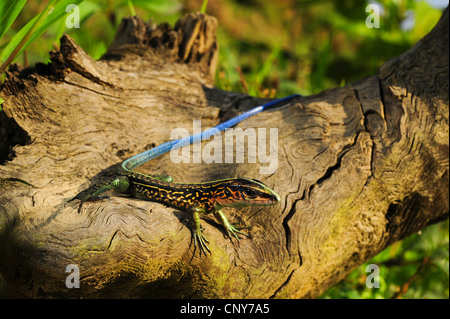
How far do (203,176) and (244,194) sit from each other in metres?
0.79

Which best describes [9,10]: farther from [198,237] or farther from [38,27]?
[198,237]

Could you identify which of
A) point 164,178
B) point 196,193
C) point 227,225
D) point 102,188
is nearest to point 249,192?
point 227,225

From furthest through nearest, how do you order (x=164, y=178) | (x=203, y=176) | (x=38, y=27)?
(x=203, y=176), (x=164, y=178), (x=38, y=27)

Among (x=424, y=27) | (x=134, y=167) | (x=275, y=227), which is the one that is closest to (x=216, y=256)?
(x=275, y=227)

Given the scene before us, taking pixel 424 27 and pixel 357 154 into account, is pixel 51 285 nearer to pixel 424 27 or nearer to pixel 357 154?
pixel 357 154

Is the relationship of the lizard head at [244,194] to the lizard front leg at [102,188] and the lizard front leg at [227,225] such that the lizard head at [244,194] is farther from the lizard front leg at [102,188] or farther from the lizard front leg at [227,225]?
the lizard front leg at [102,188]

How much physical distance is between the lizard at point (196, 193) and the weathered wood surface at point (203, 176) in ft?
0.39

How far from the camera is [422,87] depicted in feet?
13.9

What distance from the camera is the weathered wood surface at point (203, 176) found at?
10.1 ft

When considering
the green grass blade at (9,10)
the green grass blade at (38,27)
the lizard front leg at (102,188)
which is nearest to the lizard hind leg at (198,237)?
the lizard front leg at (102,188)

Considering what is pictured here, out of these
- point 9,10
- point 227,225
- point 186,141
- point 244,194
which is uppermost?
point 9,10

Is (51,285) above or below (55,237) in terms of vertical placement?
below

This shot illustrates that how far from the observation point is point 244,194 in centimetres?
341

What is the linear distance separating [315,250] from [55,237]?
2451mm
